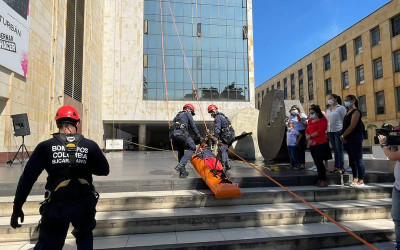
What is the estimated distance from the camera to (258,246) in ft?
10.4

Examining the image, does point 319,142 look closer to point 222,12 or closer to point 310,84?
point 222,12

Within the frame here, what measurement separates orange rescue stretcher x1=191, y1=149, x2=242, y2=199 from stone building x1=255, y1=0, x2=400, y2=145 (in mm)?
27945

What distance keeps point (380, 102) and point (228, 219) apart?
106ft

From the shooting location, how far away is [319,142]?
527 cm

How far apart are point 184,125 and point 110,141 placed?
723 inches

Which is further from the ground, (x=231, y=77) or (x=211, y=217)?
(x=231, y=77)

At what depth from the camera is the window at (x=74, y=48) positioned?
1651 centimetres

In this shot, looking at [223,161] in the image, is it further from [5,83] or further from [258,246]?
[5,83]

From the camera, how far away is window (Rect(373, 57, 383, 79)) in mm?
28669

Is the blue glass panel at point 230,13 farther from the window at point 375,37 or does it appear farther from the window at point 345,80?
the window at point 345,80

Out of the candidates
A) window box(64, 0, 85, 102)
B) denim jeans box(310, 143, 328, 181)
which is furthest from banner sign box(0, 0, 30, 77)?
denim jeans box(310, 143, 328, 181)

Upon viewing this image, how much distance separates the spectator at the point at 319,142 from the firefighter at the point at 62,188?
4.29 meters

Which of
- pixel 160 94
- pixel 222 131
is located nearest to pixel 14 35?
pixel 222 131

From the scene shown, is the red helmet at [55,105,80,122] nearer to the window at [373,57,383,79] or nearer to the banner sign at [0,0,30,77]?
the banner sign at [0,0,30,77]
